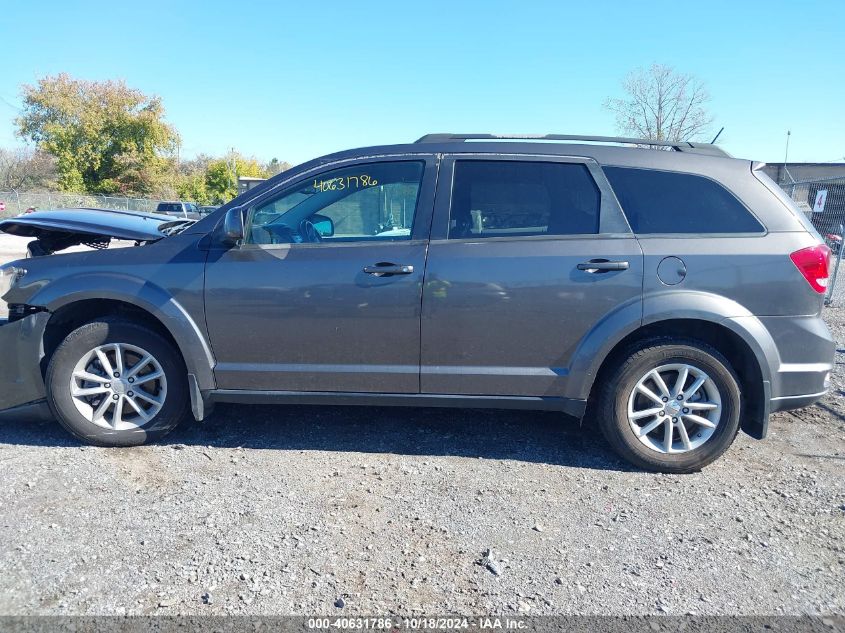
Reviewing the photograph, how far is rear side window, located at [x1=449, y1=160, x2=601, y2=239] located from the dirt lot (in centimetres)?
145

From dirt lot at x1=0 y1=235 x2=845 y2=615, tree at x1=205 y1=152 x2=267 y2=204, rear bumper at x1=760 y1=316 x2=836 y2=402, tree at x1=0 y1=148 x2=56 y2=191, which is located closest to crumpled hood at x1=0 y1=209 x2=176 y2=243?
dirt lot at x1=0 y1=235 x2=845 y2=615

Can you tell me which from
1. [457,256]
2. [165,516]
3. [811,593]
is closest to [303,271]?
[457,256]

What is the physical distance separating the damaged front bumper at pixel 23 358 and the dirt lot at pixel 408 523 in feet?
1.05

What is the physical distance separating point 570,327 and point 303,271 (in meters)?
1.63

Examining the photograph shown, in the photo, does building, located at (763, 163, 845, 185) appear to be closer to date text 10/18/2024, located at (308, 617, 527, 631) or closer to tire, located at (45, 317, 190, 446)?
tire, located at (45, 317, 190, 446)

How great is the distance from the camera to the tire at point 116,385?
3.75 meters

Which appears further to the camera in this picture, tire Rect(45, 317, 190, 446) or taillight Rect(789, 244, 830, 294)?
tire Rect(45, 317, 190, 446)

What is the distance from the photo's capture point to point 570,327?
141 inches

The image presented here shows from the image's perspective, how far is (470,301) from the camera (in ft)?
11.7

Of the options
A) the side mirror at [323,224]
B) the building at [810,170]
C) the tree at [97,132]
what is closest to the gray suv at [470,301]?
the side mirror at [323,224]

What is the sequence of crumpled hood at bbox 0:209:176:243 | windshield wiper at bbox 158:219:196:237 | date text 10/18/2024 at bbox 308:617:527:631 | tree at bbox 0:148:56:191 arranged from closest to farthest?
date text 10/18/2024 at bbox 308:617:527:631
crumpled hood at bbox 0:209:176:243
windshield wiper at bbox 158:219:196:237
tree at bbox 0:148:56:191

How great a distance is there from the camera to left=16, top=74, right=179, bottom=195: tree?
4081cm

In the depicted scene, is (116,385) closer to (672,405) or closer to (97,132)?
(672,405)

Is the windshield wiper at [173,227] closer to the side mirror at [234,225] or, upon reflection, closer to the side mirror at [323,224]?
the side mirror at [234,225]
